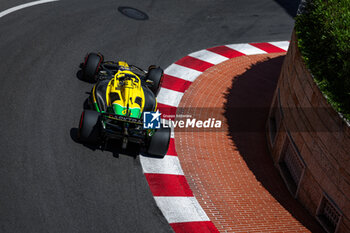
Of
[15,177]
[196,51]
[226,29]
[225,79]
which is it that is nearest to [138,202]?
[15,177]

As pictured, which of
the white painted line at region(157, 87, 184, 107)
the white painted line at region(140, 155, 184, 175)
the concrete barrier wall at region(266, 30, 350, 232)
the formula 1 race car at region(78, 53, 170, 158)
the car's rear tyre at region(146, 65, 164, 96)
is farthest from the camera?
the white painted line at region(157, 87, 184, 107)

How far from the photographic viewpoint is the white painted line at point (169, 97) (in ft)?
43.2

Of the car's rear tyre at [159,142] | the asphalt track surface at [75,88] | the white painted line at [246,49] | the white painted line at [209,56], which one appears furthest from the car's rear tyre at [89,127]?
the white painted line at [246,49]

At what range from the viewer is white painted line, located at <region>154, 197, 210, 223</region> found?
30.9 ft

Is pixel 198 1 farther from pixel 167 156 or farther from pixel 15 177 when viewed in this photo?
pixel 15 177

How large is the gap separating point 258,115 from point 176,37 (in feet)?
17.7

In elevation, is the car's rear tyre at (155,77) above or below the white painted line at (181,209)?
above

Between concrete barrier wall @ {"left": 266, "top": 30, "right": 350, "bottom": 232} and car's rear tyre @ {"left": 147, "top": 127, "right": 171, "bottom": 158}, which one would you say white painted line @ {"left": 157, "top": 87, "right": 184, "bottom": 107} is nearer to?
car's rear tyre @ {"left": 147, "top": 127, "right": 171, "bottom": 158}

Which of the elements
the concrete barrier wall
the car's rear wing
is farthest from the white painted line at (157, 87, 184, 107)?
the car's rear wing

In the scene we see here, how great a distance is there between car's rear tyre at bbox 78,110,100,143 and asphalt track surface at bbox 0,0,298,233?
0.40 meters

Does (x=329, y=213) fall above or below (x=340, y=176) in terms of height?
below

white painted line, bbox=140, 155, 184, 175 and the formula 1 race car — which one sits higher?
the formula 1 race car

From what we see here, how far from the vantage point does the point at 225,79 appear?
14.9m

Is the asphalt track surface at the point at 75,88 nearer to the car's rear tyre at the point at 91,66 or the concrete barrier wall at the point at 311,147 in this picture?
the car's rear tyre at the point at 91,66
